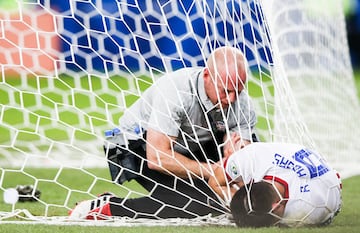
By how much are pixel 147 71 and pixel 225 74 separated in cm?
136

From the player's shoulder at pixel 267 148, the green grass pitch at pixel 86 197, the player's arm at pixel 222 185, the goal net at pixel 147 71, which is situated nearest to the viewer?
the green grass pitch at pixel 86 197

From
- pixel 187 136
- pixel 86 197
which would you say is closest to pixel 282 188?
pixel 187 136

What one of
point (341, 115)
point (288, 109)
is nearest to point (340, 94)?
point (341, 115)

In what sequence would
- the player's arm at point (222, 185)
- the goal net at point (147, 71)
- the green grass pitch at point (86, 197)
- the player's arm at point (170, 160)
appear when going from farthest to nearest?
the goal net at point (147, 71) → the player's arm at point (170, 160) → the player's arm at point (222, 185) → the green grass pitch at point (86, 197)

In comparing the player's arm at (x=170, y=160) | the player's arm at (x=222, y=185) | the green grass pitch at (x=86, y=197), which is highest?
the player's arm at (x=170, y=160)

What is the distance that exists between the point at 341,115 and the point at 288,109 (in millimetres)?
3152

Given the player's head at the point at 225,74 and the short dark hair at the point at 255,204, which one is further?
the player's head at the point at 225,74

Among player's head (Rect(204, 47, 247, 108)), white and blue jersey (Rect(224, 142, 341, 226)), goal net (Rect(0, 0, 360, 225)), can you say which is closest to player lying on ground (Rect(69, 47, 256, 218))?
player's head (Rect(204, 47, 247, 108))

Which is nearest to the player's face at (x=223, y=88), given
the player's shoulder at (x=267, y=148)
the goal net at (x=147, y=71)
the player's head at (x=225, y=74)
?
the player's head at (x=225, y=74)

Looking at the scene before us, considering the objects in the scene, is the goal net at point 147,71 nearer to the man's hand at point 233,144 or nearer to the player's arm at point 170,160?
the player's arm at point 170,160

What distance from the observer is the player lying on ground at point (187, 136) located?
427 centimetres

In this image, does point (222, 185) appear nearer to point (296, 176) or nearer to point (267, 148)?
point (267, 148)

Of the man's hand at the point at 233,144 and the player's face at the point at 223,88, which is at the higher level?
the player's face at the point at 223,88

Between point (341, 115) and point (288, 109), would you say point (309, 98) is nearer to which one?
point (341, 115)
